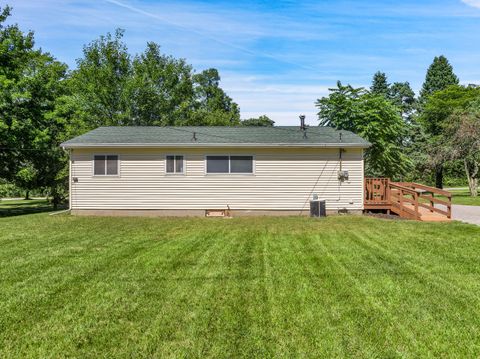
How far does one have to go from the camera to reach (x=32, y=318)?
418 centimetres

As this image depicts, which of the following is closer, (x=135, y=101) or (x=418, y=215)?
(x=418, y=215)

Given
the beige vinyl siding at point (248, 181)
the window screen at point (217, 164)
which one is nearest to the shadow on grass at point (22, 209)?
the beige vinyl siding at point (248, 181)

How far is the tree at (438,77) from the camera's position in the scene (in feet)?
157

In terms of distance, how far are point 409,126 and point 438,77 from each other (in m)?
25.8

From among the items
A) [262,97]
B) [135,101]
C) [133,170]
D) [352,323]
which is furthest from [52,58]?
[352,323]

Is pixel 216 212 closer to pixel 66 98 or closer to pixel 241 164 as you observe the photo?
pixel 241 164

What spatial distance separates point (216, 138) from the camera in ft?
48.4

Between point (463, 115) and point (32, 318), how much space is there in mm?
27809

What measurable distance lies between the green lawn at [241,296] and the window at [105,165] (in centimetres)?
565

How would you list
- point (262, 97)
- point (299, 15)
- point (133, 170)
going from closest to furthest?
point (299, 15) < point (133, 170) < point (262, 97)

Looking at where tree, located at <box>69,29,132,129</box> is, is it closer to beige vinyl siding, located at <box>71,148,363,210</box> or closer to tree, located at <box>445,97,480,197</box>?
beige vinyl siding, located at <box>71,148,363,210</box>

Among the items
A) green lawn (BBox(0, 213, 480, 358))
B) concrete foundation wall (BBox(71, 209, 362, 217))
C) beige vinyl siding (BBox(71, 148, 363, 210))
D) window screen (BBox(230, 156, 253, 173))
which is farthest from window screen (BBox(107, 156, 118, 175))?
green lawn (BBox(0, 213, 480, 358))

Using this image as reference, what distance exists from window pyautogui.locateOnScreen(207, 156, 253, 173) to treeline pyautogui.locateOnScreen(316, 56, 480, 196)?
7.27 metres

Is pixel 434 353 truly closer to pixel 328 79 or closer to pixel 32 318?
pixel 32 318
